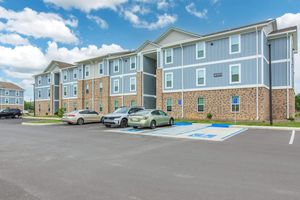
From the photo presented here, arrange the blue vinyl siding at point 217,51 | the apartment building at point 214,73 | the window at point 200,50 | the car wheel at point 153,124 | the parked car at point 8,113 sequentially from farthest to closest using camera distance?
1. the parked car at point 8,113
2. the window at point 200,50
3. the blue vinyl siding at point 217,51
4. the apartment building at point 214,73
5. the car wheel at point 153,124

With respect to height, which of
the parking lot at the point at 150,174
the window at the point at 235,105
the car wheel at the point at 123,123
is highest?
the window at the point at 235,105

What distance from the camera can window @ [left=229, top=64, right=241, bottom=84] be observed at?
21031 millimetres

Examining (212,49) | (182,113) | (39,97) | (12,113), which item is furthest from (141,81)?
(39,97)

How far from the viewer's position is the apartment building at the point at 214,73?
20344 millimetres

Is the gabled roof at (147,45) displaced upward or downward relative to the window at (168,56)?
upward

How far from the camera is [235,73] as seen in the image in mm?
21297

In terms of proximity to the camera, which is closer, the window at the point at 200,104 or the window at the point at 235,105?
the window at the point at 235,105

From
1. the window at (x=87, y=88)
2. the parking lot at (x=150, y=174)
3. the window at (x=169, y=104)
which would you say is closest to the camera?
the parking lot at (x=150, y=174)

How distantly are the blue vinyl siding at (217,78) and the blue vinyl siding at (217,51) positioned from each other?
769 millimetres

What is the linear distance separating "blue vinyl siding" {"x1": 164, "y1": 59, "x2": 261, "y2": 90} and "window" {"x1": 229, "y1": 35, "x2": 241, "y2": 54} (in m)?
1.35

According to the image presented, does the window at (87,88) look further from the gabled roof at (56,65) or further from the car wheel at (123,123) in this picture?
the car wheel at (123,123)

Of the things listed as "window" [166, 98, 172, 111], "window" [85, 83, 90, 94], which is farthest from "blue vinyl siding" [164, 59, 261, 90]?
"window" [85, 83, 90, 94]

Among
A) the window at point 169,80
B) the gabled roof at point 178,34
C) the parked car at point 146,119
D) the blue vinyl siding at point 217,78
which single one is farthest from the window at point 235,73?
the parked car at point 146,119

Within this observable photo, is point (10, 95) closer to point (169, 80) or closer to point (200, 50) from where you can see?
point (169, 80)
